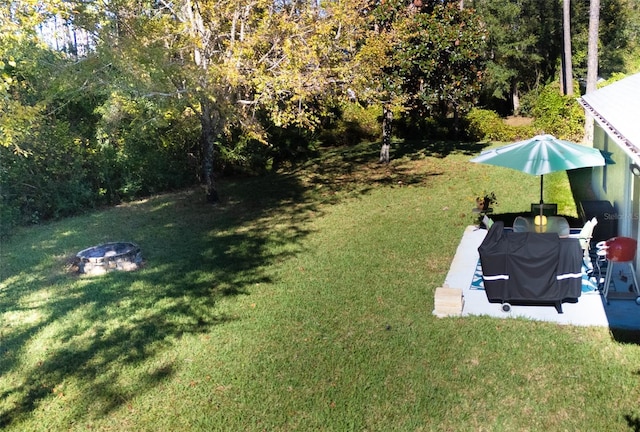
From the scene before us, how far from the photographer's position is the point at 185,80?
12664 millimetres

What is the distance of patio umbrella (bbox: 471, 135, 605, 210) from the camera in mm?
8938

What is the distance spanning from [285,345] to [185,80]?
7.84 meters

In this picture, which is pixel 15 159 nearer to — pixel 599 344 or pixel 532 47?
pixel 599 344

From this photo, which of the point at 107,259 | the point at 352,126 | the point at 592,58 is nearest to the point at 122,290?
the point at 107,259

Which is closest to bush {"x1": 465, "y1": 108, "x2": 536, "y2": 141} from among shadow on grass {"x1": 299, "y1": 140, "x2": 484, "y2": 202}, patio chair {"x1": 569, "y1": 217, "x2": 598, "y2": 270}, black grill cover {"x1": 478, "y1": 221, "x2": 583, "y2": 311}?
shadow on grass {"x1": 299, "y1": 140, "x2": 484, "y2": 202}

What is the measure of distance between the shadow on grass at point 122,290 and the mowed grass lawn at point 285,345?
4 centimetres

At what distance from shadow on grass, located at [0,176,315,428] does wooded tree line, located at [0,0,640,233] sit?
176 cm

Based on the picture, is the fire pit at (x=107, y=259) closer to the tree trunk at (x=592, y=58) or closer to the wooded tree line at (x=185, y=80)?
the wooded tree line at (x=185, y=80)

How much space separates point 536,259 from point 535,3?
29247 mm

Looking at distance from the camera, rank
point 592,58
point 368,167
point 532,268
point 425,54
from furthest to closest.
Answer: point 592,58 → point 368,167 → point 425,54 → point 532,268

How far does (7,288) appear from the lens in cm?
959

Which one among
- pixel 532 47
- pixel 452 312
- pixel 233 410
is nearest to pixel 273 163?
pixel 452 312

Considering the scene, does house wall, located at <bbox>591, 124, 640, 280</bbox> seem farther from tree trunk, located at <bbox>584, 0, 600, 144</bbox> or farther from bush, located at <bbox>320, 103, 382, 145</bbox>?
bush, located at <bbox>320, 103, 382, 145</bbox>

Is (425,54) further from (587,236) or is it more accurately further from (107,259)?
(107,259)
